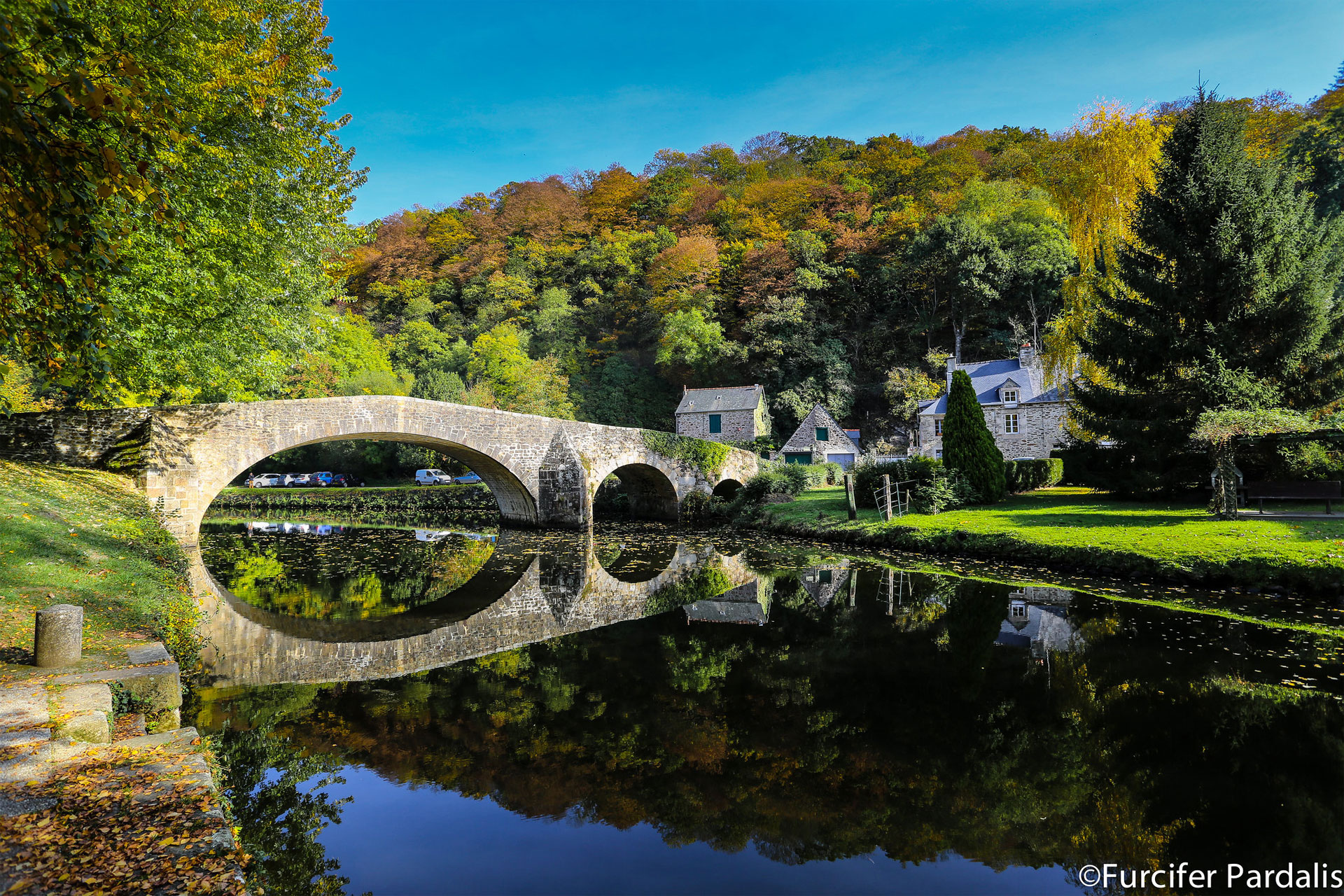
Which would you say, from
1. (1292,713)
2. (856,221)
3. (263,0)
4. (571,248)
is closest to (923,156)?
(856,221)

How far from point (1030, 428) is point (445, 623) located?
3004cm

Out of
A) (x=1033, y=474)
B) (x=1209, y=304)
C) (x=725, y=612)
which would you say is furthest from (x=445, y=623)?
(x=1033, y=474)

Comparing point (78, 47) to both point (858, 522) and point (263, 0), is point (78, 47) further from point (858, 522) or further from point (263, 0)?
point (858, 522)

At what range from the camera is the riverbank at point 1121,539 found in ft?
31.3

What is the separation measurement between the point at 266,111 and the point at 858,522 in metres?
15.3

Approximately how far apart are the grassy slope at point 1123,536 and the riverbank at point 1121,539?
0.02m

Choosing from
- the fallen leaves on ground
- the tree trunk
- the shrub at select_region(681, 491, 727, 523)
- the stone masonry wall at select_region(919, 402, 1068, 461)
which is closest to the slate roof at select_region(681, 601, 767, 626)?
the fallen leaves on ground

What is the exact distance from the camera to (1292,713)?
534 cm

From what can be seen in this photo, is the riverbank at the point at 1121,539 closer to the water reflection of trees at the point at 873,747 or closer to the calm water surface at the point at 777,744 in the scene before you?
the calm water surface at the point at 777,744

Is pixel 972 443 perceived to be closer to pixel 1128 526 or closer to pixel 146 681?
pixel 1128 526

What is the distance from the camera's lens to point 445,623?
8969mm

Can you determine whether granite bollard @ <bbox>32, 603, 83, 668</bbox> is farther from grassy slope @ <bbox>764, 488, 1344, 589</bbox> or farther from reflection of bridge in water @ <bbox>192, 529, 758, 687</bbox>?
grassy slope @ <bbox>764, 488, 1344, 589</bbox>

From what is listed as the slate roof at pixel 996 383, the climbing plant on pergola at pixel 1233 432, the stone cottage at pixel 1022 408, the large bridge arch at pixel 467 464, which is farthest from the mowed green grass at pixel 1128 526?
the slate roof at pixel 996 383

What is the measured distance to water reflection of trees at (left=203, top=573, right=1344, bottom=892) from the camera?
3.93 meters
